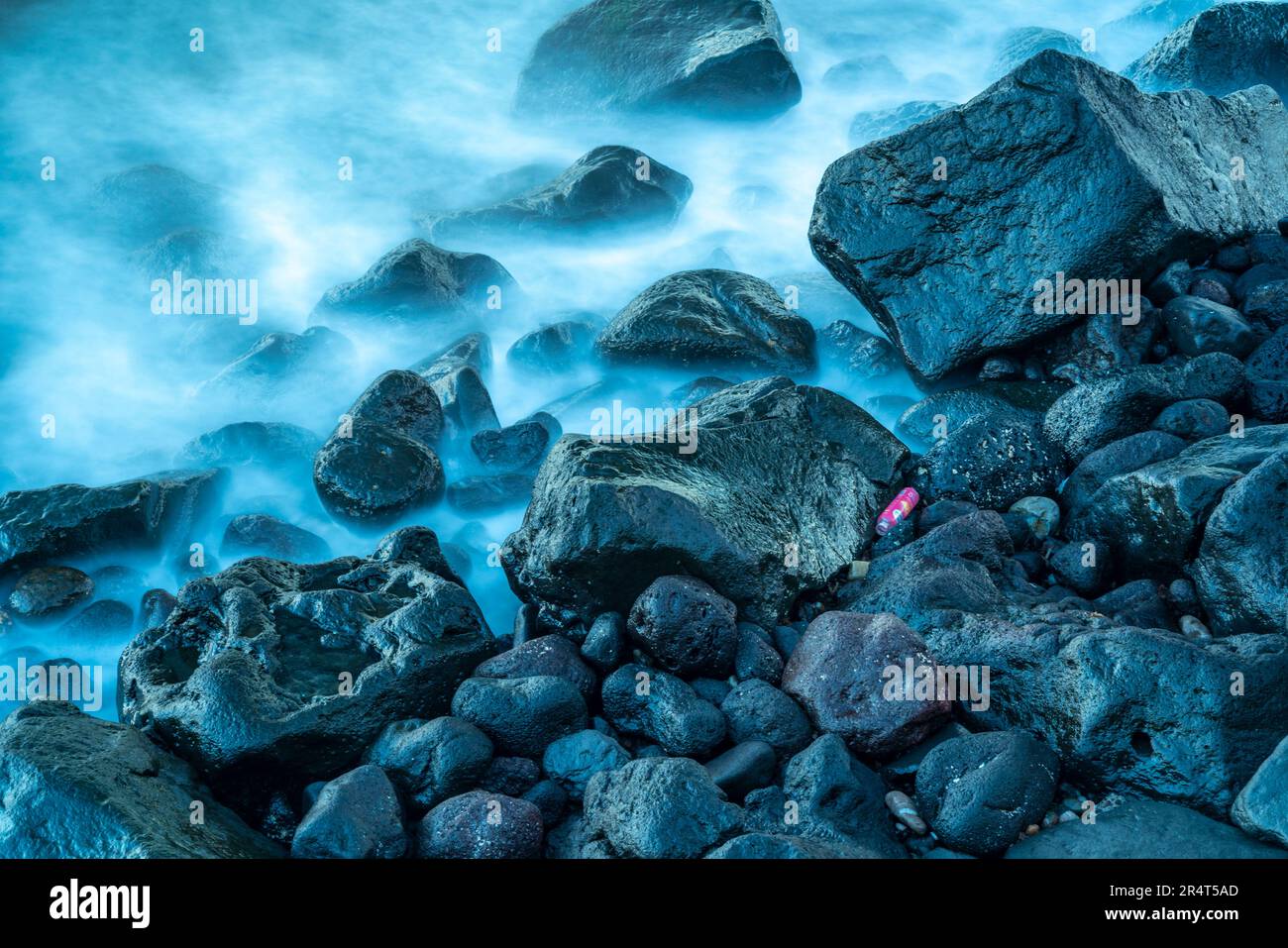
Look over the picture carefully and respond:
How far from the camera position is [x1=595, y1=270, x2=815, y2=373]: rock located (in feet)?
28.8

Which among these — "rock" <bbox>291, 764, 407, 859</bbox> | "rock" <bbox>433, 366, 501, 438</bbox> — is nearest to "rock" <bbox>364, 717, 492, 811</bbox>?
"rock" <bbox>291, 764, 407, 859</bbox>

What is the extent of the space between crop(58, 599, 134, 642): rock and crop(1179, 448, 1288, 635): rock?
20.8 feet

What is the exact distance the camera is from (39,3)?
1560 centimetres

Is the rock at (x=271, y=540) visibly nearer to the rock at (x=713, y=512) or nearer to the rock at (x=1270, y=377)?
the rock at (x=713, y=512)

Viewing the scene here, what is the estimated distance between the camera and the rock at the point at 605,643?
215 inches

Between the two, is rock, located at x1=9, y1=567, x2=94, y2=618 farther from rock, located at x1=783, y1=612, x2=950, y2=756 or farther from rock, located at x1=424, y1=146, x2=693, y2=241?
rock, located at x1=424, y1=146, x2=693, y2=241

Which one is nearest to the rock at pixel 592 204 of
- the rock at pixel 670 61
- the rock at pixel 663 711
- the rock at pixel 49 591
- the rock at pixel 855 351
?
the rock at pixel 670 61

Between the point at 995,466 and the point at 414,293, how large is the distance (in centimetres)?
572

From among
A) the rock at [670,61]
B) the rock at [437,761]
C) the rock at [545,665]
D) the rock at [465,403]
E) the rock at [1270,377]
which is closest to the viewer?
the rock at [437,761]

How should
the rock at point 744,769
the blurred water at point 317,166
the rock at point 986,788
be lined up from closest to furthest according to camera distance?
the rock at point 986,788 → the rock at point 744,769 → the blurred water at point 317,166

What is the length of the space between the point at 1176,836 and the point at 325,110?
1382cm

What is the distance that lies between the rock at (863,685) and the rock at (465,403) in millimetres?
4151

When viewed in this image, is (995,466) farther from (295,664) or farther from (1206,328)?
(295,664)

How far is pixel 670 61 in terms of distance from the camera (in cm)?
1350
